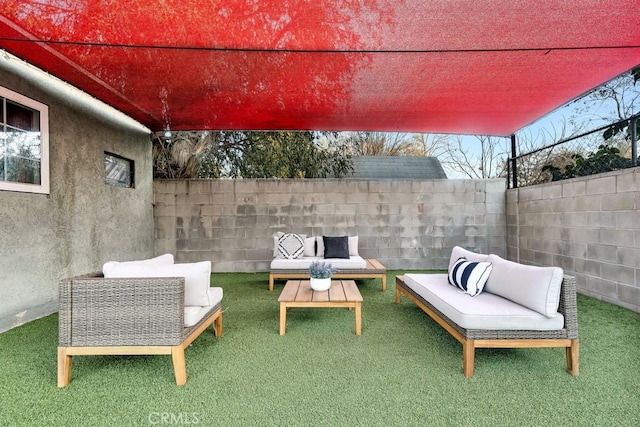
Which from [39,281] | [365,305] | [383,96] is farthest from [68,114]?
[365,305]

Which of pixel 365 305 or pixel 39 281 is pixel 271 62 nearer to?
pixel 365 305

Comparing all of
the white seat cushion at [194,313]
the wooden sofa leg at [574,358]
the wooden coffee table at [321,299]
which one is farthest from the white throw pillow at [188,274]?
the wooden sofa leg at [574,358]

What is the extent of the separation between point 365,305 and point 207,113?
3358mm

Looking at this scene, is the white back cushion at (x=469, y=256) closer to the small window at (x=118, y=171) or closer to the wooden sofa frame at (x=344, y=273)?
the wooden sofa frame at (x=344, y=273)

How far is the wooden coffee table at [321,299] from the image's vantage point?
2.99 meters

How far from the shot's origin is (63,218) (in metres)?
3.84

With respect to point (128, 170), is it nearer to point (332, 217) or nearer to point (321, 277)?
point (332, 217)

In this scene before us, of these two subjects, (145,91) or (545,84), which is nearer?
(545,84)

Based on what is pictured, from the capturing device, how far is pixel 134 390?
2061mm

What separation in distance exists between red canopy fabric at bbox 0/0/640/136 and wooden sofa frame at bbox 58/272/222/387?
1.98m

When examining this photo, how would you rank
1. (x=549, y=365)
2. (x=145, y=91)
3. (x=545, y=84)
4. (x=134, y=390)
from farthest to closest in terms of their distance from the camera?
(x=145, y=91)
(x=545, y=84)
(x=549, y=365)
(x=134, y=390)

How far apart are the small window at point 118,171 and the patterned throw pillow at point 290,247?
2.75 meters

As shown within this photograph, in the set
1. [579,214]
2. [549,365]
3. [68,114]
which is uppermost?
[68,114]

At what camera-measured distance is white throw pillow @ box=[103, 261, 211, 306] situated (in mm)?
2422
